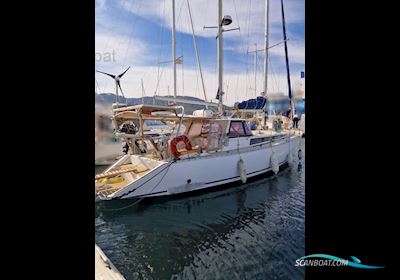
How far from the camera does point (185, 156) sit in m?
5.44

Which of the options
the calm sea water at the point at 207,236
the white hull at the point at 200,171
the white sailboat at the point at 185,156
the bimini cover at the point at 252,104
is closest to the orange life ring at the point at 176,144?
the white sailboat at the point at 185,156

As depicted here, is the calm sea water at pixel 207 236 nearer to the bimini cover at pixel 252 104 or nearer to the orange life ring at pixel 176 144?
the orange life ring at pixel 176 144

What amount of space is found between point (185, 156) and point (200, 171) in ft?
1.74

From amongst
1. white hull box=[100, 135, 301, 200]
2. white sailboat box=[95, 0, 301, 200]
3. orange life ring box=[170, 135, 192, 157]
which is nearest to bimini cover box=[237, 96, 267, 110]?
white sailboat box=[95, 0, 301, 200]

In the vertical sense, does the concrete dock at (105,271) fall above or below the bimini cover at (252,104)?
below

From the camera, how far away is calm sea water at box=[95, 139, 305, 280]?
294 centimetres

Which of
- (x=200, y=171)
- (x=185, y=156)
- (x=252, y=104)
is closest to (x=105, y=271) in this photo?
(x=185, y=156)

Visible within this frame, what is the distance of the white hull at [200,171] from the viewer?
491 cm

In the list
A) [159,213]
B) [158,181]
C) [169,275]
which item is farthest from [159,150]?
[169,275]

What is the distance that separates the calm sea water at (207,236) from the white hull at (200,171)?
0.28 m
